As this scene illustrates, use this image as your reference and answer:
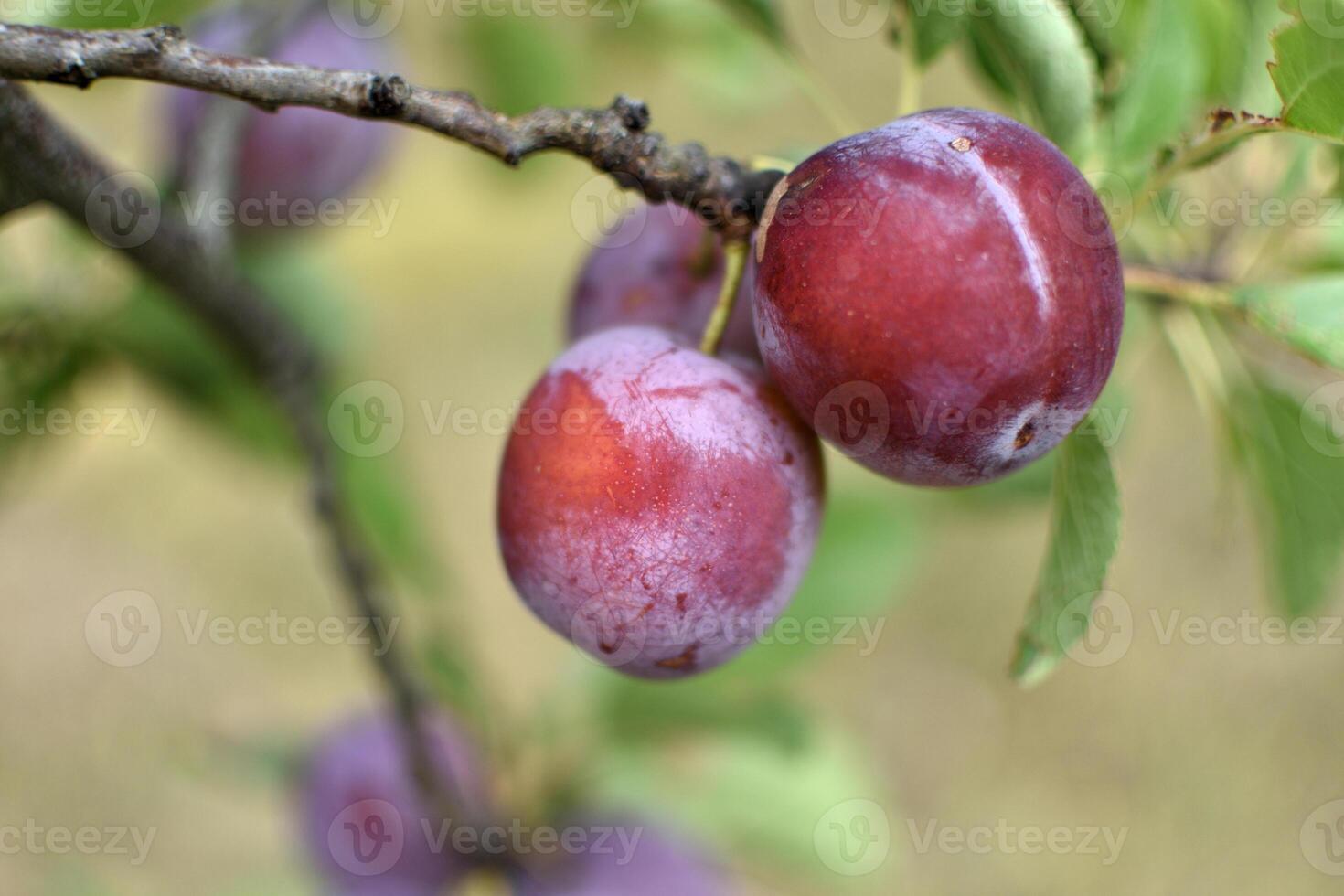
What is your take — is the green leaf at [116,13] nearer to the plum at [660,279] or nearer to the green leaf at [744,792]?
the plum at [660,279]

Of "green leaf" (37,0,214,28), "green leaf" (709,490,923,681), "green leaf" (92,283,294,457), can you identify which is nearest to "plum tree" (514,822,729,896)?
"green leaf" (709,490,923,681)

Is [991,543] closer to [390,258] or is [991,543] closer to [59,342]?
[390,258]

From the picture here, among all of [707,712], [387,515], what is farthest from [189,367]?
[707,712]

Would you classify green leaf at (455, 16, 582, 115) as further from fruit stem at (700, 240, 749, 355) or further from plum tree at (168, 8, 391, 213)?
fruit stem at (700, 240, 749, 355)

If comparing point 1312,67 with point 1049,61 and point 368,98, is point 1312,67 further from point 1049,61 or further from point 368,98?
point 368,98

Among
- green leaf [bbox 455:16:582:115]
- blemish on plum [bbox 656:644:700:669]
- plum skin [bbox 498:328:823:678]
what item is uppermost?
green leaf [bbox 455:16:582:115]

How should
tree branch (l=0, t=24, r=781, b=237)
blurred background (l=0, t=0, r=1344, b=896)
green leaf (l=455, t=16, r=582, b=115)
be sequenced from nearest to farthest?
tree branch (l=0, t=24, r=781, b=237)
blurred background (l=0, t=0, r=1344, b=896)
green leaf (l=455, t=16, r=582, b=115)

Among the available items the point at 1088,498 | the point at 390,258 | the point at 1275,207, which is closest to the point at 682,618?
the point at 1088,498

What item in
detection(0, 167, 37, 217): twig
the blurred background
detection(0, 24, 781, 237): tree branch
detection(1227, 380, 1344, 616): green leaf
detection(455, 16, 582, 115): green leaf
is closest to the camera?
detection(0, 24, 781, 237): tree branch
